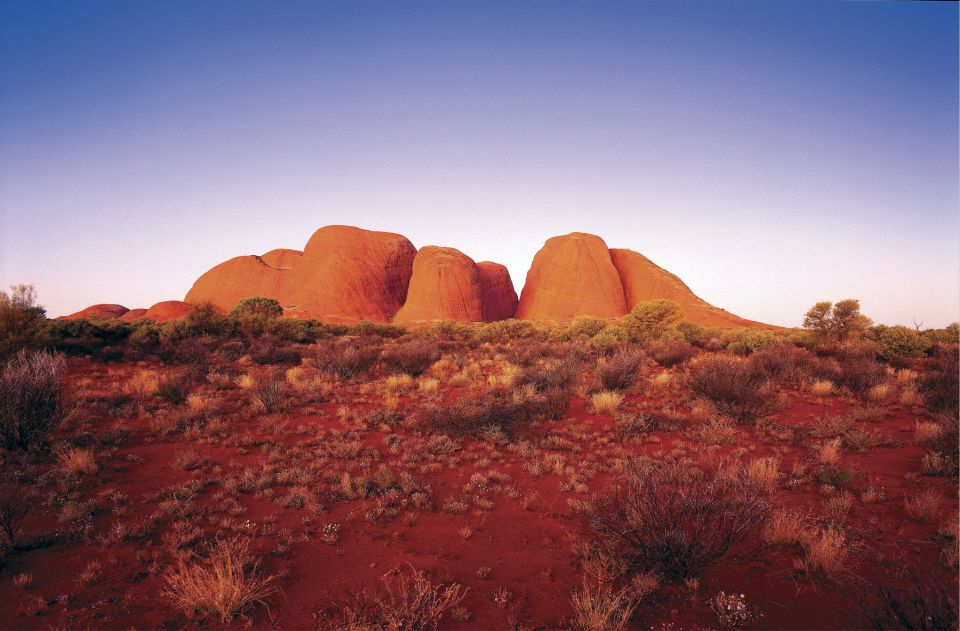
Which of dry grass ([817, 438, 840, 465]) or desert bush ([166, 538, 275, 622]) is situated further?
dry grass ([817, 438, 840, 465])

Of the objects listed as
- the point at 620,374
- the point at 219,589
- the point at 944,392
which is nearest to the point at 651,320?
the point at 620,374

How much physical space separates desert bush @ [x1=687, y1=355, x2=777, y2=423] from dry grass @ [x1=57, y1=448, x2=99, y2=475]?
1023 centimetres

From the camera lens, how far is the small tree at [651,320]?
20.0 metres

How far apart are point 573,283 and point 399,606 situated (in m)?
43.7

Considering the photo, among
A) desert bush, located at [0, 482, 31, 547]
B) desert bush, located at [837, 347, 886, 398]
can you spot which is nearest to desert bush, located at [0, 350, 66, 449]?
desert bush, located at [0, 482, 31, 547]

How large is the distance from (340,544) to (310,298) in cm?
4350

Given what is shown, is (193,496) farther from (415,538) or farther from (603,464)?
(603,464)

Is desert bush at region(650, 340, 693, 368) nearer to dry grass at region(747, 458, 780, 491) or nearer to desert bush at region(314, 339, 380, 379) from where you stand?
dry grass at region(747, 458, 780, 491)

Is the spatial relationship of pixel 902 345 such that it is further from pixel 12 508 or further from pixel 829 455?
pixel 12 508

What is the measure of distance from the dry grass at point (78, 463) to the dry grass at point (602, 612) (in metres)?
6.00

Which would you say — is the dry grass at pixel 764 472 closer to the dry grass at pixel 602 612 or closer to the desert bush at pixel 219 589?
the dry grass at pixel 602 612

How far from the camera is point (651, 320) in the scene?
20984mm

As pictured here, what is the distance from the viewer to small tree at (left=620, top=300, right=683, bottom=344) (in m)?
20.0

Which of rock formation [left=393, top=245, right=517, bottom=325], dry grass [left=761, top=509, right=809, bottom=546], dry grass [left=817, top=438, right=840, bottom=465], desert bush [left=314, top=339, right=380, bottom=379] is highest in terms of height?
rock formation [left=393, top=245, right=517, bottom=325]
